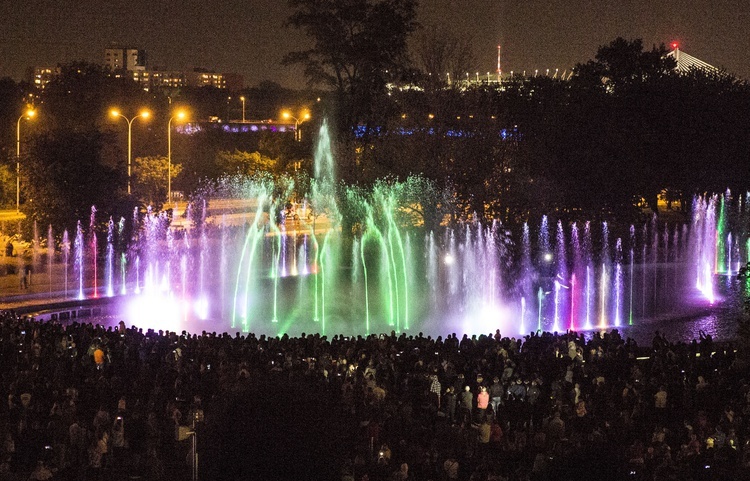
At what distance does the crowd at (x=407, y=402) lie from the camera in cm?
1340

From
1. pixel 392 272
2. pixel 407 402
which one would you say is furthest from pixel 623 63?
pixel 407 402

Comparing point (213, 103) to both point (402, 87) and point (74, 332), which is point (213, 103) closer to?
point (402, 87)

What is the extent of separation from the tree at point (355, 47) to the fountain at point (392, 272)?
235 centimetres

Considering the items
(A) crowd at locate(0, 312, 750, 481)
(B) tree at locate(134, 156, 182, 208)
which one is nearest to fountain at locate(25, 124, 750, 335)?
(A) crowd at locate(0, 312, 750, 481)

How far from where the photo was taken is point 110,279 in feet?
126

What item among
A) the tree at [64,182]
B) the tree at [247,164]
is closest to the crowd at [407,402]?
the tree at [64,182]

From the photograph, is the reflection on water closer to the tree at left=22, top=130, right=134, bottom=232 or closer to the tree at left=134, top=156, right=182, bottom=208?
the tree at left=22, top=130, right=134, bottom=232

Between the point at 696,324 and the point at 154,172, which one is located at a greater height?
the point at 154,172

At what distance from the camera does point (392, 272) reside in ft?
116

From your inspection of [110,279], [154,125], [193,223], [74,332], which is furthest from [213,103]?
[74,332]

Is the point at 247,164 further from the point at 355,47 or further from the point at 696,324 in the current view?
the point at 696,324

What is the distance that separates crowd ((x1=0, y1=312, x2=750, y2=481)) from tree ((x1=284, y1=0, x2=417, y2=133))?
28936 mm

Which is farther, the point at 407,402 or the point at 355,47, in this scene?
the point at 355,47

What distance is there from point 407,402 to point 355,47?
111 feet
